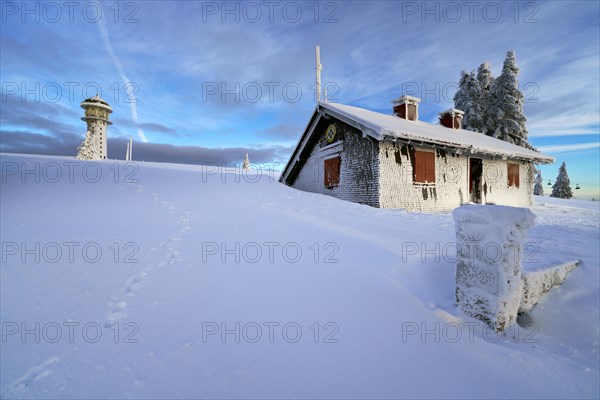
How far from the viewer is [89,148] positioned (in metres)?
16.5

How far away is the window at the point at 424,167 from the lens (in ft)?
38.1

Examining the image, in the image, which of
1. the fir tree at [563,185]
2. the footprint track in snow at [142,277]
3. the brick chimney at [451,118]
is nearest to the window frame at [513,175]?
the brick chimney at [451,118]

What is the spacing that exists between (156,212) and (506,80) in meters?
30.7

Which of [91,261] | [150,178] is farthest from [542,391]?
[150,178]

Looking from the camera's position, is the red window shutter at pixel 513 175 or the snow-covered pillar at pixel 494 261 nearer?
the snow-covered pillar at pixel 494 261

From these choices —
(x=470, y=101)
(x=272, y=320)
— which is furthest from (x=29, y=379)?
(x=470, y=101)

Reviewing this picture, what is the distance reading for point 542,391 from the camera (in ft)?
6.95

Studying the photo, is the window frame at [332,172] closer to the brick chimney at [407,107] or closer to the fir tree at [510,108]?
the brick chimney at [407,107]

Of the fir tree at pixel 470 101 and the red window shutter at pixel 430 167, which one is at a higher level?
the fir tree at pixel 470 101

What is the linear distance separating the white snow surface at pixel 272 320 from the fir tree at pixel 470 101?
24.3 meters

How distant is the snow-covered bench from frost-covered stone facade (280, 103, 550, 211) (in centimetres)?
741

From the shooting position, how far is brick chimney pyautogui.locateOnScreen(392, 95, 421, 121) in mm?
15219

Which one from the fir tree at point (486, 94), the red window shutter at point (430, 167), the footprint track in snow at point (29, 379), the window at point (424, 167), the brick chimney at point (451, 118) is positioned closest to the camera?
the footprint track in snow at point (29, 379)

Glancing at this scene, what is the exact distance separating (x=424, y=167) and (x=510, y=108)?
64.1ft
